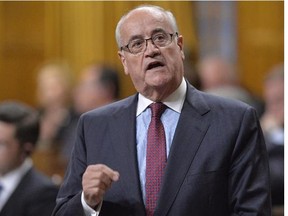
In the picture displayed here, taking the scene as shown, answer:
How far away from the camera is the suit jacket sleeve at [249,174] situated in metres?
2.34

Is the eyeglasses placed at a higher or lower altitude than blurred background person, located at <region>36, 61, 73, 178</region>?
higher

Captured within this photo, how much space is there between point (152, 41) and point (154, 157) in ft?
1.17

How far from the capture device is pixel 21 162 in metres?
3.70

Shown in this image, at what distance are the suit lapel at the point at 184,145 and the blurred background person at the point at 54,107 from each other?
3413mm

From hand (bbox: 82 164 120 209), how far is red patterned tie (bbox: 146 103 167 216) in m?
0.16

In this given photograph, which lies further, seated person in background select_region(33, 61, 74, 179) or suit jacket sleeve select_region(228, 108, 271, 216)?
seated person in background select_region(33, 61, 74, 179)

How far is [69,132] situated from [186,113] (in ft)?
11.5

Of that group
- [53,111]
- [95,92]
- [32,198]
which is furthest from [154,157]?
[53,111]

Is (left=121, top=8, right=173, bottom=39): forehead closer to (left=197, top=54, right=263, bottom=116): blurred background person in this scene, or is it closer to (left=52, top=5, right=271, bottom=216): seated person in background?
(left=52, top=5, right=271, bottom=216): seated person in background

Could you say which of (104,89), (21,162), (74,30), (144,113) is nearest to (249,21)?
(74,30)

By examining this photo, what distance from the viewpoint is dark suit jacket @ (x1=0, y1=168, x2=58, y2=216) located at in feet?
10.8

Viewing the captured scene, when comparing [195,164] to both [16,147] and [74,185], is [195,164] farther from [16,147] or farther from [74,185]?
[16,147]

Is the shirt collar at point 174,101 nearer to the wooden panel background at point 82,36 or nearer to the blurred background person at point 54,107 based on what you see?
the blurred background person at point 54,107

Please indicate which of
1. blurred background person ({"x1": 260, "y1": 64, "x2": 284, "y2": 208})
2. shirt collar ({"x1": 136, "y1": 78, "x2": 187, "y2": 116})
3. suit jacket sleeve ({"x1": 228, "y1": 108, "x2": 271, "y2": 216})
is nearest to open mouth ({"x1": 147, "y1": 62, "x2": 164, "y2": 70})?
shirt collar ({"x1": 136, "y1": 78, "x2": 187, "y2": 116})
